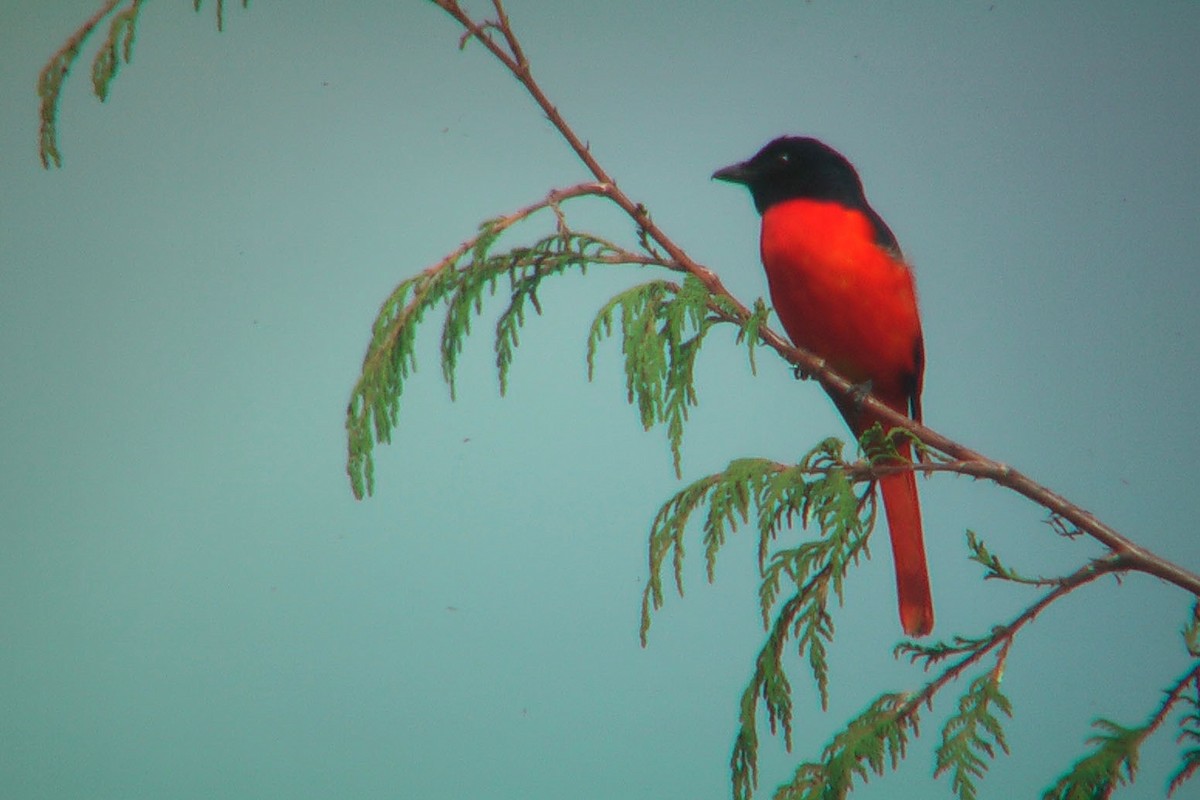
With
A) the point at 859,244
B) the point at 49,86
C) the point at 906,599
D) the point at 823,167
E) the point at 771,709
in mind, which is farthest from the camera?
A: the point at 823,167

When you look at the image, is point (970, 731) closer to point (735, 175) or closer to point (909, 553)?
point (909, 553)

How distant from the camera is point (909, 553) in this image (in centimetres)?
199

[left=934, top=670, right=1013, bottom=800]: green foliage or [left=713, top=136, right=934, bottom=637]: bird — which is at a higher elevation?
[left=713, top=136, right=934, bottom=637]: bird

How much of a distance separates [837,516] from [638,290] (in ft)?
1.20

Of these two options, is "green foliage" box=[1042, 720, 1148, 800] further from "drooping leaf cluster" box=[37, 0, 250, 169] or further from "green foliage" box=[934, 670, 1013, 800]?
"drooping leaf cluster" box=[37, 0, 250, 169]

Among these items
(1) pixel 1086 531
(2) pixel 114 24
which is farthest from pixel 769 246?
(2) pixel 114 24

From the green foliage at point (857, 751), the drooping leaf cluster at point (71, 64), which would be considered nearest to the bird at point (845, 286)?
the green foliage at point (857, 751)

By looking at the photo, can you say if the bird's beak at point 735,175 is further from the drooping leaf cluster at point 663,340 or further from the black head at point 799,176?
the drooping leaf cluster at point 663,340

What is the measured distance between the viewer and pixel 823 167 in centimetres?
226

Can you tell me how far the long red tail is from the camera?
190 cm

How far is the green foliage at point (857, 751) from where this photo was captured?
128 centimetres

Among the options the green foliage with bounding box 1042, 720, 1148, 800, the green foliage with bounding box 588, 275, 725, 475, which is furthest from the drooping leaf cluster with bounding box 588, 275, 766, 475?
the green foliage with bounding box 1042, 720, 1148, 800

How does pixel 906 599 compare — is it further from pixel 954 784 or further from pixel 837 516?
pixel 837 516

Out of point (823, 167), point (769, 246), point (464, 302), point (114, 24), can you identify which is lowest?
point (464, 302)
